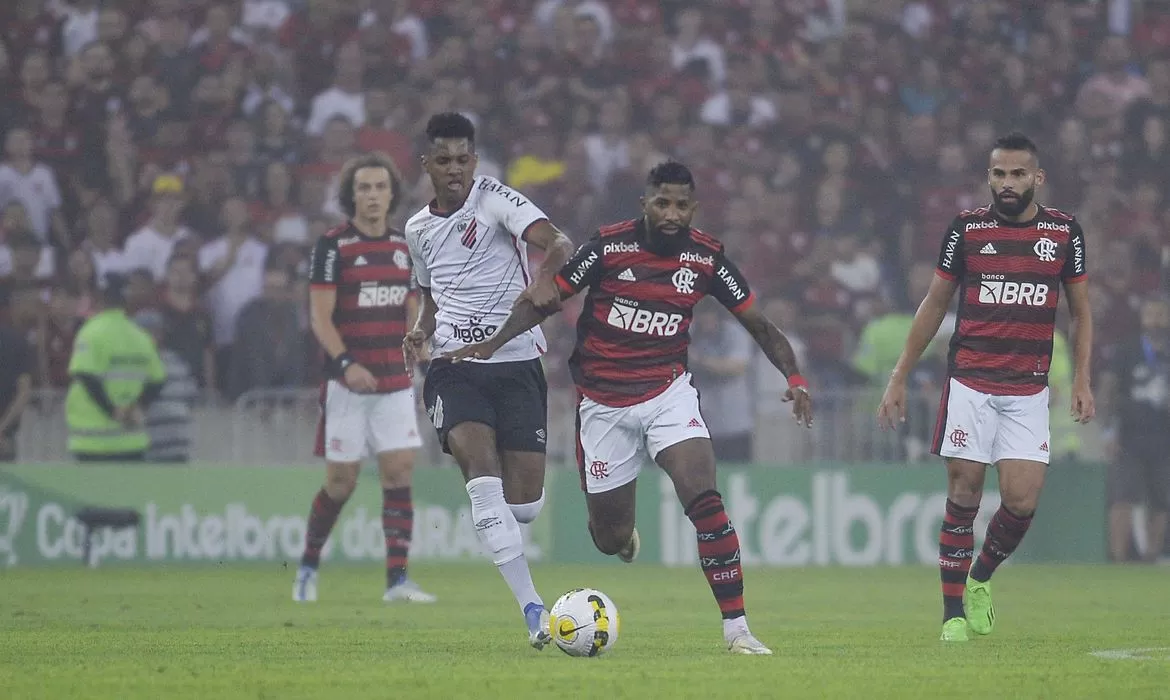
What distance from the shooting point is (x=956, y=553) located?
9820 millimetres

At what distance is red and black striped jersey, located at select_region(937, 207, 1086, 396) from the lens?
32.0ft

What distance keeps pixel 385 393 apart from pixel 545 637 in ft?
15.3

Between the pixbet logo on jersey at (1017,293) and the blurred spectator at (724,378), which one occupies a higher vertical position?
the pixbet logo on jersey at (1017,293)

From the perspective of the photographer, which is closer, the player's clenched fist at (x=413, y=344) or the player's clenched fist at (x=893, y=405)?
the player's clenched fist at (x=413, y=344)

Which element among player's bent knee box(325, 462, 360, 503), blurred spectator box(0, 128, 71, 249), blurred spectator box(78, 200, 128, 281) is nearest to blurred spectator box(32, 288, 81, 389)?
blurred spectator box(78, 200, 128, 281)

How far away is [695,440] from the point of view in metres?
9.12

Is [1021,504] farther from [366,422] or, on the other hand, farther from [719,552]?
[366,422]

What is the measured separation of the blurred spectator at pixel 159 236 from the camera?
61.0 ft

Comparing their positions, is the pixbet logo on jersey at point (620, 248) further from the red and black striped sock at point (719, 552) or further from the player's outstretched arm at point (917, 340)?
the player's outstretched arm at point (917, 340)

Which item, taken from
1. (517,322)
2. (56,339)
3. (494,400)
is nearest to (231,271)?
(56,339)

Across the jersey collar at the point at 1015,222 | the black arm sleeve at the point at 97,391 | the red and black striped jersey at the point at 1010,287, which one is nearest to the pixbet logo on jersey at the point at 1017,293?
the red and black striped jersey at the point at 1010,287

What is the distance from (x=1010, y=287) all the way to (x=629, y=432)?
2.12 metres

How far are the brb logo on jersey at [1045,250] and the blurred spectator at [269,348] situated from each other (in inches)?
366

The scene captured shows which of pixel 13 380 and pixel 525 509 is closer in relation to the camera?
pixel 525 509
